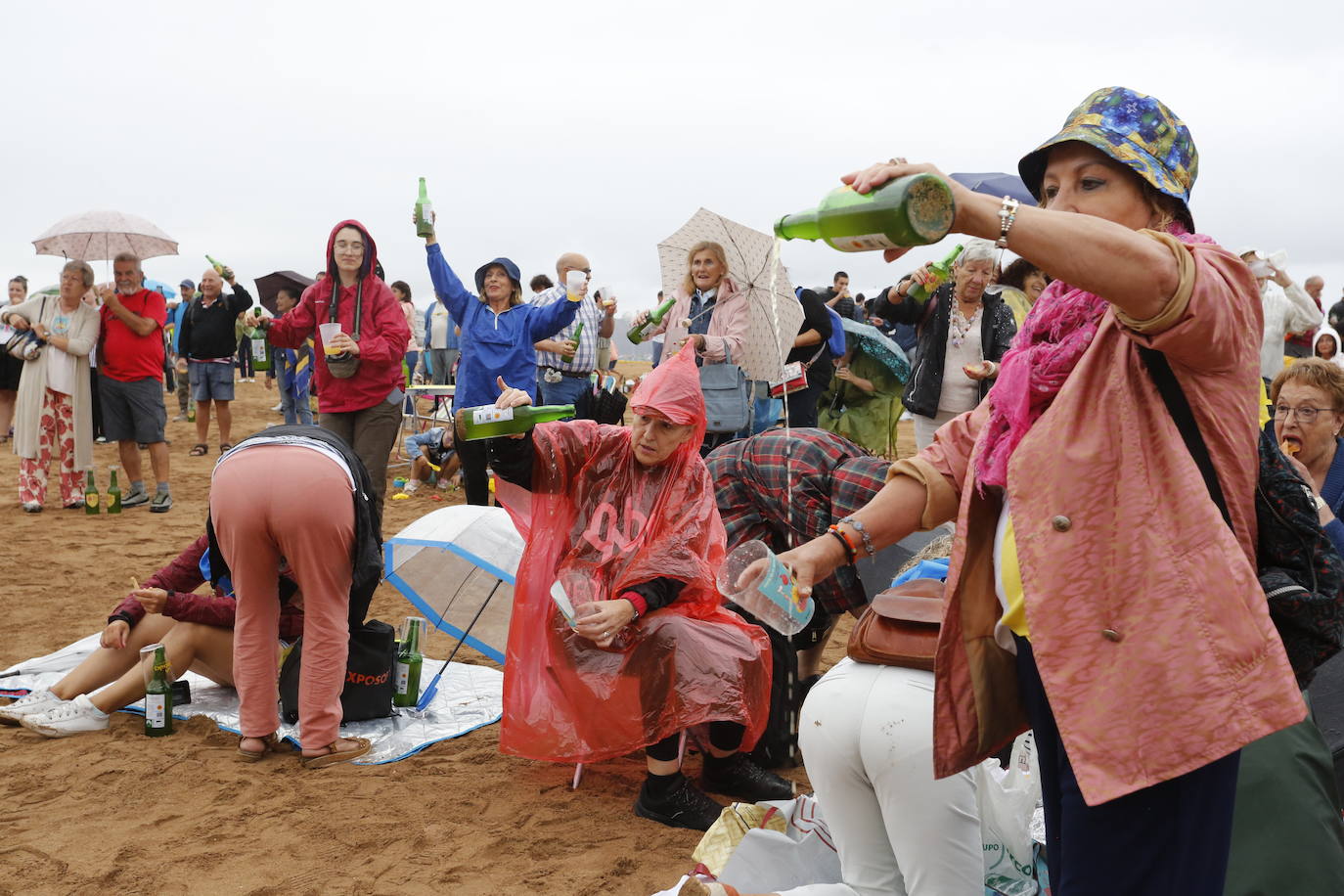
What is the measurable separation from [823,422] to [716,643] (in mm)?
4635

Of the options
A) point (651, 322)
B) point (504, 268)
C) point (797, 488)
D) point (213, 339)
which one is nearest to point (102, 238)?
point (213, 339)

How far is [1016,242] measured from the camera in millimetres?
1334

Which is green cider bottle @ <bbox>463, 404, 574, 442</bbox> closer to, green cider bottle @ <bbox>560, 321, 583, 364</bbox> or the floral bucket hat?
the floral bucket hat

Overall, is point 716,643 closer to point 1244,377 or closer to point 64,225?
point 1244,377

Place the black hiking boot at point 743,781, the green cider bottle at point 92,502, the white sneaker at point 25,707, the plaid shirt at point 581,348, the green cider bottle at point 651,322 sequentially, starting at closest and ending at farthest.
A: the black hiking boot at point 743,781 → the white sneaker at point 25,707 → the green cider bottle at point 651,322 → the green cider bottle at point 92,502 → the plaid shirt at point 581,348

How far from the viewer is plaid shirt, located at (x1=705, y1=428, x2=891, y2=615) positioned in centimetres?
346

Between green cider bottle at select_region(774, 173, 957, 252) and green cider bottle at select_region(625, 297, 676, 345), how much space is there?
16.0 ft

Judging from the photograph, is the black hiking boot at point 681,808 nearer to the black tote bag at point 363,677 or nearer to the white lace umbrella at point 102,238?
the black tote bag at point 363,677

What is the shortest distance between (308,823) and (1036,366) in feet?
9.56

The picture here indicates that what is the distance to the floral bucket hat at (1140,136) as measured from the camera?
4.83 ft

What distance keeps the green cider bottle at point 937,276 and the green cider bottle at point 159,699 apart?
406 cm

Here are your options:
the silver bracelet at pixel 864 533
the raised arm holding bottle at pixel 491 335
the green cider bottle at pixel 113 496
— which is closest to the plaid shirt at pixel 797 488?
the silver bracelet at pixel 864 533

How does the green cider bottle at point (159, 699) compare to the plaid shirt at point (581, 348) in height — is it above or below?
below

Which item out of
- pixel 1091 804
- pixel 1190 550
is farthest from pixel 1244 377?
pixel 1091 804
